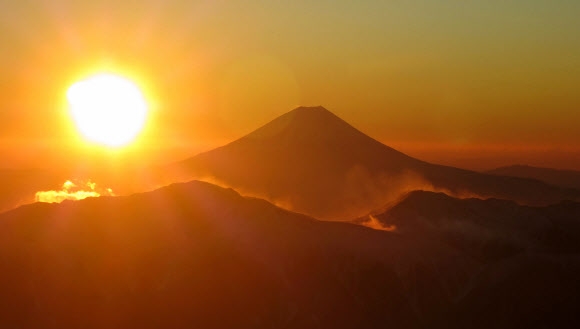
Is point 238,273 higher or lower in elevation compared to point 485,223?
lower

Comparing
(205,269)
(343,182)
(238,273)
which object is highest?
(343,182)

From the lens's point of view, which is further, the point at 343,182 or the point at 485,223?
the point at 343,182

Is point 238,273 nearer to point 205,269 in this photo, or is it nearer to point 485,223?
point 205,269

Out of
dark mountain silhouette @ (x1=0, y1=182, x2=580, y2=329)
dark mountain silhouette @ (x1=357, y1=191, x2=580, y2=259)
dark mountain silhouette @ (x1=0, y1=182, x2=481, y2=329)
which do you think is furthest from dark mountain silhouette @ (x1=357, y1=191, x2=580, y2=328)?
dark mountain silhouette @ (x1=0, y1=182, x2=481, y2=329)

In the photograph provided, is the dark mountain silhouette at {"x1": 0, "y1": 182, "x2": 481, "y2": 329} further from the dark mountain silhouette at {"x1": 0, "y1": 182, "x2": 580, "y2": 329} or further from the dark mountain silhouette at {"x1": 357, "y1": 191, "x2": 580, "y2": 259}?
the dark mountain silhouette at {"x1": 357, "y1": 191, "x2": 580, "y2": 259}

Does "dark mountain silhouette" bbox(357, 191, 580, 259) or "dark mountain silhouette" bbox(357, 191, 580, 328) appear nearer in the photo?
"dark mountain silhouette" bbox(357, 191, 580, 328)

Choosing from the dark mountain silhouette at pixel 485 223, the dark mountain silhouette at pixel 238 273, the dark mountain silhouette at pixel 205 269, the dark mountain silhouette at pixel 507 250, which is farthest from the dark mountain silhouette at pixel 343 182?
the dark mountain silhouette at pixel 205 269

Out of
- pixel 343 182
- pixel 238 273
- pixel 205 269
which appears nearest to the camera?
pixel 205 269

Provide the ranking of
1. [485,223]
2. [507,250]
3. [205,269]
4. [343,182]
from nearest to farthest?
[205,269], [507,250], [485,223], [343,182]

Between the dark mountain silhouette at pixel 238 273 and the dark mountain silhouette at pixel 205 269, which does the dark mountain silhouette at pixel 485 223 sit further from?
the dark mountain silhouette at pixel 205 269

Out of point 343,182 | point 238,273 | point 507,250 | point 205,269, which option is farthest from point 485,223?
point 343,182
